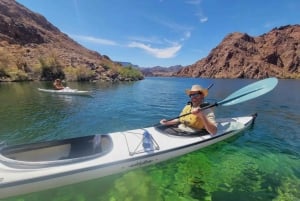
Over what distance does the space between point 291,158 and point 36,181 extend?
916 centimetres

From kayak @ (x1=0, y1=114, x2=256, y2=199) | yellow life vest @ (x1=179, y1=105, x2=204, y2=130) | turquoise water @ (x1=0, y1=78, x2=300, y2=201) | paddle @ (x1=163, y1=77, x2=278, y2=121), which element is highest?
paddle @ (x1=163, y1=77, x2=278, y2=121)

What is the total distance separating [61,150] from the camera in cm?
654

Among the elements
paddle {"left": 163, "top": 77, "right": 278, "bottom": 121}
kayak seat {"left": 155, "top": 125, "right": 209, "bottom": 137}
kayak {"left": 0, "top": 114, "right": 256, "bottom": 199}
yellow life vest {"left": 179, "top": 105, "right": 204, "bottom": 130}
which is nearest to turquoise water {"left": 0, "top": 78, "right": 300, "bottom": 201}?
kayak {"left": 0, "top": 114, "right": 256, "bottom": 199}

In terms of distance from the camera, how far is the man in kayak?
24.8ft

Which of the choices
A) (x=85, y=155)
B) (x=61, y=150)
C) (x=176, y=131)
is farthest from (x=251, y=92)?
(x=61, y=150)

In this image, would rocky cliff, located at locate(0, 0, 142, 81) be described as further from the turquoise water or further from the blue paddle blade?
the blue paddle blade

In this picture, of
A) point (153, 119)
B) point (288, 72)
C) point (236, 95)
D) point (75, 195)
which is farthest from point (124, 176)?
point (288, 72)

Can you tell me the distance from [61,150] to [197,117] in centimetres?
486

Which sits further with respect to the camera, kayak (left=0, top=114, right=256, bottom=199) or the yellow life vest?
the yellow life vest

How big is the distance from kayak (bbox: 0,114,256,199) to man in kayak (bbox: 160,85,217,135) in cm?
28

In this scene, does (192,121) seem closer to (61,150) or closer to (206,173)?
(206,173)

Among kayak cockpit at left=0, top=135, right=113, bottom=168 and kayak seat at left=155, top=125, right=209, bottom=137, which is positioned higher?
kayak seat at left=155, top=125, right=209, bottom=137

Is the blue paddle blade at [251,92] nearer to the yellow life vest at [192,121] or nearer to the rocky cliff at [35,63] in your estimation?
the yellow life vest at [192,121]

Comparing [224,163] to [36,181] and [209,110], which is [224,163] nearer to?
[209,110]
